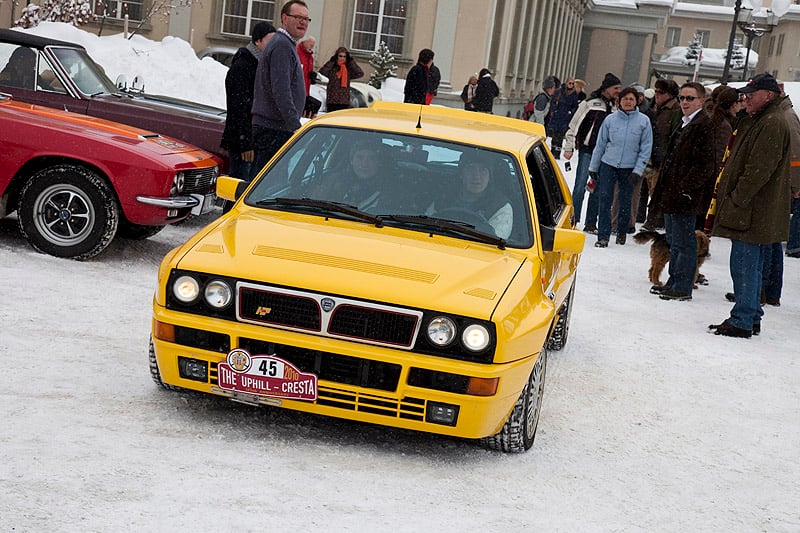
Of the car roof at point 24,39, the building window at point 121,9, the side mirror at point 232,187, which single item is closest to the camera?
the side mirror at point 232,187

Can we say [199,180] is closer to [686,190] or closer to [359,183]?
[359,183]

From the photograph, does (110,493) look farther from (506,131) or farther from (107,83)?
(107,83)

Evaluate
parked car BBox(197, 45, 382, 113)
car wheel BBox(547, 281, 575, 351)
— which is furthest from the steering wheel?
parked car BBox(197, 45, 382, 113)

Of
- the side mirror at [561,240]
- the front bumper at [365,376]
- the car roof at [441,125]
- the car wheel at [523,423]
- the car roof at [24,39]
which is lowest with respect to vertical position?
the car wheel at [523,423]

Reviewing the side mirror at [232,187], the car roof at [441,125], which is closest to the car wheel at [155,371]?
the side mirror at [232,187]

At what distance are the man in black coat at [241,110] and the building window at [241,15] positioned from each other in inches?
823

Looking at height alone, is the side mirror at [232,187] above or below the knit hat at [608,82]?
below

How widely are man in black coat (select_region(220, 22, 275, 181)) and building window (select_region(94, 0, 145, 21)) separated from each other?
21.6 m

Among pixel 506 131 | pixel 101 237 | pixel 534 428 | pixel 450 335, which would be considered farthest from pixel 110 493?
pixel 101 237

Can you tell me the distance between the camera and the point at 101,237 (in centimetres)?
812

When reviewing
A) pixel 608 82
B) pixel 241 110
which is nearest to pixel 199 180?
pixel 241 110

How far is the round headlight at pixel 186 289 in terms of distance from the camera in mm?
4699

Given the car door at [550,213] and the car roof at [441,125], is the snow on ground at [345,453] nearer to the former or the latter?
the car door at [550,213]

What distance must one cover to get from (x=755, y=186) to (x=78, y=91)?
20.5 feet
